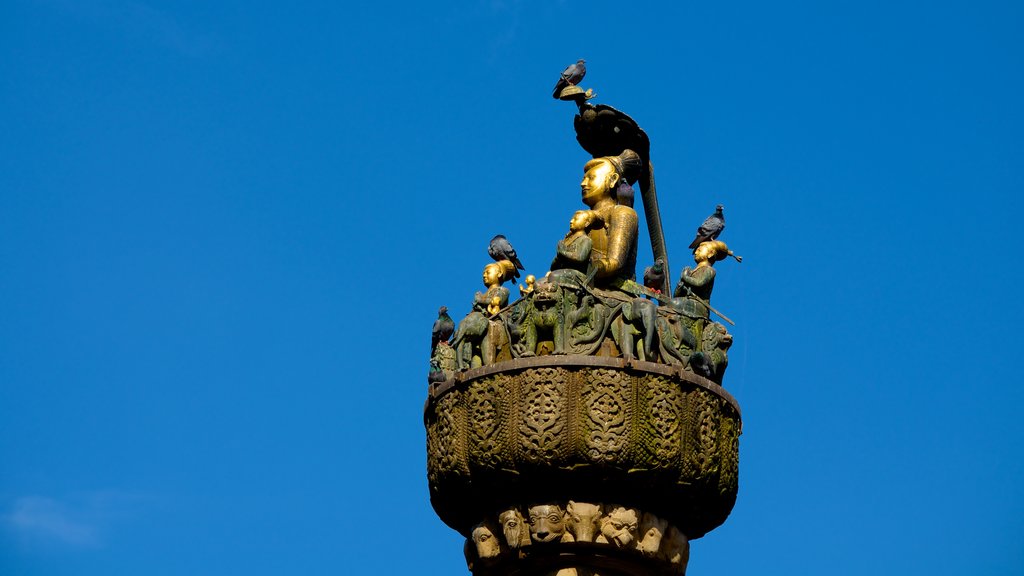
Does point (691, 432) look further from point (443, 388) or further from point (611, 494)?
point (443, 388)

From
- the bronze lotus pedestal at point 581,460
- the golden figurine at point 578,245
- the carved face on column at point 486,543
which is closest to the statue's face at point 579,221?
the golden figurine at point 578,245

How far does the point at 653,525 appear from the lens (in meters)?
28.3

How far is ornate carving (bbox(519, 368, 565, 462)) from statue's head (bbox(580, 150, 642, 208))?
379cm

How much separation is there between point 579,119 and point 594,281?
311 cm

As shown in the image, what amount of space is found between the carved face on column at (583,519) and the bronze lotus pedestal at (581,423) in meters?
0.01

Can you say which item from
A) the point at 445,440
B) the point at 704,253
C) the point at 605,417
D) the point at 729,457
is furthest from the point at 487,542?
the point at 704,253

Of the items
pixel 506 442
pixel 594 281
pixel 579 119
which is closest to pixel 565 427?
pixel 506 442

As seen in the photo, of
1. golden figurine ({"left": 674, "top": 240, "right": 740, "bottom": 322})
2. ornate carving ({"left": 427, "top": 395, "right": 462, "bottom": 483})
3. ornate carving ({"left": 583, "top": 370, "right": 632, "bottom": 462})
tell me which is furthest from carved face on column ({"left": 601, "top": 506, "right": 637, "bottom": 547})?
golden figurine ({"left": 674, "top": 240, "right": 740, "bottom": 322})

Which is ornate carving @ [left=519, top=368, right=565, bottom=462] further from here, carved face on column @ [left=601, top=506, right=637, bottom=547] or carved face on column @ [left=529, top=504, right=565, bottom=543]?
carved face on column @ [left=601, top=506, right=637, bottom=547]

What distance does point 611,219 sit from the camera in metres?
30.5

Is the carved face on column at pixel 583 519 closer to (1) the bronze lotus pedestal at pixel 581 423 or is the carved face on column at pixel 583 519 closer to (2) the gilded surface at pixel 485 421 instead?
(1) the bronze lotus pedestal at pixel 581 423

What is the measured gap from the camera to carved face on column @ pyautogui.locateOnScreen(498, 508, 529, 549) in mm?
28109

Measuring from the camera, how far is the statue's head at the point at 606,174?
31.0 meters

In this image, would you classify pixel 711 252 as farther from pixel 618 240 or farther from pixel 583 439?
pixel 583 439
